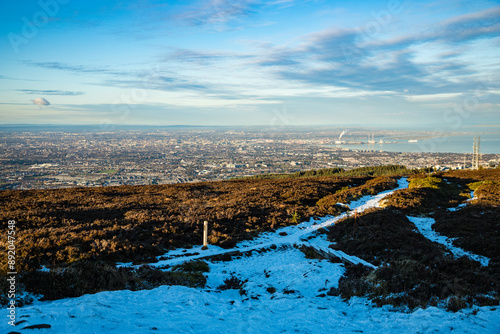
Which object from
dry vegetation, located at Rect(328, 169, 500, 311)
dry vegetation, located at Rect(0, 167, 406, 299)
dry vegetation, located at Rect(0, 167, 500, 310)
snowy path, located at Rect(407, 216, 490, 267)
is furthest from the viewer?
snowy path, located at Rect(407, 216, 490, 267)

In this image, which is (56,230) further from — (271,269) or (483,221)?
(483,221)

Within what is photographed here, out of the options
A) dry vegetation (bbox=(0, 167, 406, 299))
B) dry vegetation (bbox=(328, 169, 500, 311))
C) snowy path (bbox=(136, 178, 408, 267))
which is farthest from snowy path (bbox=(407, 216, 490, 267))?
dry vegetation (bbox=(0, 167, 406, 299))

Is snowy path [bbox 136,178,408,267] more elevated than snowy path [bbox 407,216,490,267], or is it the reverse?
snowy path [bbox 407,216,490,267]

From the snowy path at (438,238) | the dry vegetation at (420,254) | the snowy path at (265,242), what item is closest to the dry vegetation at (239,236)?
the dry vegetation at (420,254)

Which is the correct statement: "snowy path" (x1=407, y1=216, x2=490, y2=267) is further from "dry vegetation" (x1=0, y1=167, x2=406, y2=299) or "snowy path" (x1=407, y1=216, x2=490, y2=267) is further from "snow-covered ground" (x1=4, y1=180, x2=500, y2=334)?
"dry vegetation" (x1=0, y1=167, x2=406, y2=299)

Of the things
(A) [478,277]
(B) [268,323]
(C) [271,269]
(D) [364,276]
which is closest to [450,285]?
(A) [478,277]

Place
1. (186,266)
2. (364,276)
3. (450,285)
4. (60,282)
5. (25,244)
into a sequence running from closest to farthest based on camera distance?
1. (450,285)
2. (60,282)
3. (364,276)
4. (186,266)
5. (25,244)

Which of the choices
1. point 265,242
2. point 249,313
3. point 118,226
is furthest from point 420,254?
point 118,226
